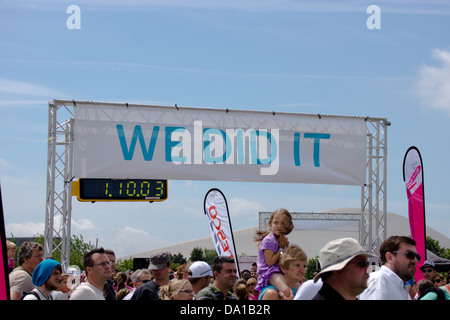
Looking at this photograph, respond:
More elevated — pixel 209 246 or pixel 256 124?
pixel 256 124

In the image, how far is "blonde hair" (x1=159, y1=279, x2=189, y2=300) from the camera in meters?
5.46

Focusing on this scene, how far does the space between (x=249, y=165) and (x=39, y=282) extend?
8.40 meters

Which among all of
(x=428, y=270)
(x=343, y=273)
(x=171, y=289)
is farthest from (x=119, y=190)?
(x=343, y=273)

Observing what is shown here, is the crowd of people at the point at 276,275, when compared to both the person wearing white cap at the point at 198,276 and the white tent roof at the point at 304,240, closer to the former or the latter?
the person wearing white cap at the point at 198,276

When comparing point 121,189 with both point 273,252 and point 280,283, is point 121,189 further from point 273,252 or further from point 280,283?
point 280,283

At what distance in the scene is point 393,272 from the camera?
14.6ft

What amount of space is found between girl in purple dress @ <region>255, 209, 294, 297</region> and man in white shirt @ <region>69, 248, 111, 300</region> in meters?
1.41

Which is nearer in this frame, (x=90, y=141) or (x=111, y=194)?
(x=90, y=141)

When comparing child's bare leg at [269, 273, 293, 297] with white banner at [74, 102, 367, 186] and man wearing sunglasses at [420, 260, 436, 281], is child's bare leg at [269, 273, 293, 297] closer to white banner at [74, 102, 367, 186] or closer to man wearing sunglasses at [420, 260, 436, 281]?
man wearing sunglasses at [420, 260, 436, 281]

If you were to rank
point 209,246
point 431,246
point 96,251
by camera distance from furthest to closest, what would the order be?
point 209,246 < point 431,246 < point 96,251

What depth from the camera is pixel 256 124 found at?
44.0ft

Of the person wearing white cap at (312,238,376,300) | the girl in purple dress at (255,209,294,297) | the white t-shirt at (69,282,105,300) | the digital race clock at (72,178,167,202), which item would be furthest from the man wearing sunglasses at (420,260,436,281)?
the digital race clock at (72,178,167,202)

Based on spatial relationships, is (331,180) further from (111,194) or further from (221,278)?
(221,278)
